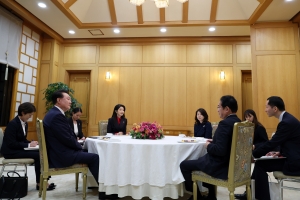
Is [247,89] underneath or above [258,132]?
above

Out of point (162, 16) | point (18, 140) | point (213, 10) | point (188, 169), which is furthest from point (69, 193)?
point (213, 10)

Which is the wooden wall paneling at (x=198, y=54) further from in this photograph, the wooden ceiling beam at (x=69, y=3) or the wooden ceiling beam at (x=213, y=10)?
the wooden ceiling beam at (x=69, y=3)

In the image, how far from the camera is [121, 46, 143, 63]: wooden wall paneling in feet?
21.0

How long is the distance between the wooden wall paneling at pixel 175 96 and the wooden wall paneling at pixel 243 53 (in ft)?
5.30

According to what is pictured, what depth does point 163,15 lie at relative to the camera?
17.0ft

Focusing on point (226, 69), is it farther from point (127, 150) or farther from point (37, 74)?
point (37, 74)

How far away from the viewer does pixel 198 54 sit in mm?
6234

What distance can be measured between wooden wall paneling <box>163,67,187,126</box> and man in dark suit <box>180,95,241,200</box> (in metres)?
3.77

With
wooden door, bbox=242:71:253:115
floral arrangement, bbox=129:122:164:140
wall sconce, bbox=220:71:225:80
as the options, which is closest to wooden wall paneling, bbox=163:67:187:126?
wall sconce, bbox=220:71:225:80

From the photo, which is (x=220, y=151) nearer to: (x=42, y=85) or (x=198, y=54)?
(x=198, y=54)

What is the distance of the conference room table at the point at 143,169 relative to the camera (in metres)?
2.30

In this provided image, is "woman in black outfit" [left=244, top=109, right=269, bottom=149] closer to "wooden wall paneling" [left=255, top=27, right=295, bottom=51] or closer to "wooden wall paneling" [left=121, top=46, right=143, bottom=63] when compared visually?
"wooden wall paneling" [left=255, top=27, right=295, bottom=51]

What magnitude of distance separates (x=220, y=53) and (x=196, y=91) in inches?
52.8

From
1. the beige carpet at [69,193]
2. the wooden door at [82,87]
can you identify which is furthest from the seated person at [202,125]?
the wooden door at [82,87]
